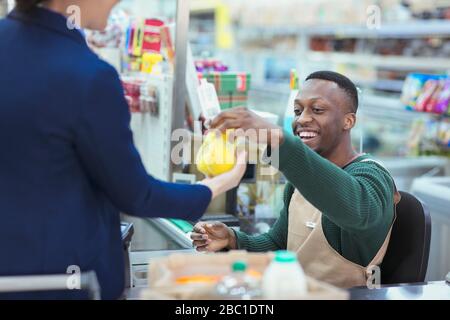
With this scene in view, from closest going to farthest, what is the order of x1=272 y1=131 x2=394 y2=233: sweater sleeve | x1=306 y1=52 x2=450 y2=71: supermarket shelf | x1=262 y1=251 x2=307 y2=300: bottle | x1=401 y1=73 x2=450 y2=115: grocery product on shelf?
1. x1=262 y1=251 x2=307 y2=300: bottle
2. x1=272 y1=131 x2=394 y2=233: sweater sleeve
3. x1=401 y1=73 x2=450 y2=115: grocery product on shelf
4. x1=306 y1=52 x2=450 y2=71: supermarket shelf

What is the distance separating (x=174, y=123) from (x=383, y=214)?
1.43 m

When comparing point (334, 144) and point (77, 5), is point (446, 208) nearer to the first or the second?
point (334, 144)

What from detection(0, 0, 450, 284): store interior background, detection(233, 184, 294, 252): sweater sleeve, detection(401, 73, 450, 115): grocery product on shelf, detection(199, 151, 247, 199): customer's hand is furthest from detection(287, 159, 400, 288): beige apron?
detection(401, 73, 450, 115): grocery product on shelf

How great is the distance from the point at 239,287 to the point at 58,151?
470 mm

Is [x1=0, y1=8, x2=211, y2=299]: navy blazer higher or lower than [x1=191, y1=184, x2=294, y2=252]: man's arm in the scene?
higher

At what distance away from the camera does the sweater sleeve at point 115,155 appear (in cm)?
134

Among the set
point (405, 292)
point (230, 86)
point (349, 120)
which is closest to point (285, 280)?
point (405, 292)

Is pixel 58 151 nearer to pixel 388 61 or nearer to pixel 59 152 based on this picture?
pixel 59 152

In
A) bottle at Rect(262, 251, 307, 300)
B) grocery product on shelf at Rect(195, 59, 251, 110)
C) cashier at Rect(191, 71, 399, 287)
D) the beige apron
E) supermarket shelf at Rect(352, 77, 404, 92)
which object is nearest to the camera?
bottle at Rect(262, 251, 307, 300)

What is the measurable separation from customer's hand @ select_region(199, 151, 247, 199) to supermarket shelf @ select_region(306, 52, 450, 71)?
14.5ft

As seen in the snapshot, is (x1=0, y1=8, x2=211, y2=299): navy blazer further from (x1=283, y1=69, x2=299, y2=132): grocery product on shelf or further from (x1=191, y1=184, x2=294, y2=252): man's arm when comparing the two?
(x1=283, y1=69, x2=299, y2=132): grocery product on shelf

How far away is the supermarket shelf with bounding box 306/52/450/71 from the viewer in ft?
19.1

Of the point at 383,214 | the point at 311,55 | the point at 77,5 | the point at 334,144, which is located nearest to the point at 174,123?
the point at 334,144

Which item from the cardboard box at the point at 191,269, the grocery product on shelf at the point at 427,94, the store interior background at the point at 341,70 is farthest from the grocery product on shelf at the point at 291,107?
the grocery product on shelf at the point at 427,94
